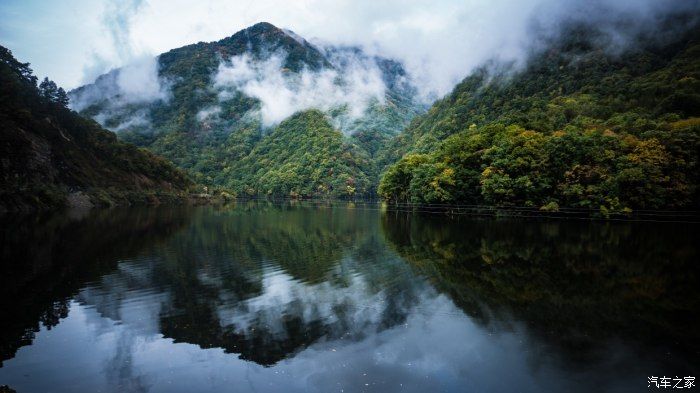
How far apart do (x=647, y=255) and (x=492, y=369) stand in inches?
878

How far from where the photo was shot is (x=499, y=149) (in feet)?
208

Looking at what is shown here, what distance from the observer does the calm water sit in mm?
10328

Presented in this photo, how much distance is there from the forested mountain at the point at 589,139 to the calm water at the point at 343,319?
98.0 feet

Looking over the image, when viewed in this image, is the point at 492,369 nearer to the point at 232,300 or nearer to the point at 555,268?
the point at 232,300

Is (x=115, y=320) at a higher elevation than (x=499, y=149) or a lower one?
lower

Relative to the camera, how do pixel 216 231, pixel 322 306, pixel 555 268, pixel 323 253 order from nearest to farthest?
pixel 322 306, pixel 555 268, pixel 323 253, pixel 216 231

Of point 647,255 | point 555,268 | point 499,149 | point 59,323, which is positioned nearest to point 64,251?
point 59,323

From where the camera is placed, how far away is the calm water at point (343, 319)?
33.9 ft

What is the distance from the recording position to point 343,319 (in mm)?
14586

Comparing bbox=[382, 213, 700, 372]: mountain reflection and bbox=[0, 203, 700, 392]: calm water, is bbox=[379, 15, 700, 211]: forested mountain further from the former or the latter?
bbox=[0, 203, 700, 392]: calm water

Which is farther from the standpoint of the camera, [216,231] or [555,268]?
[216,231]
